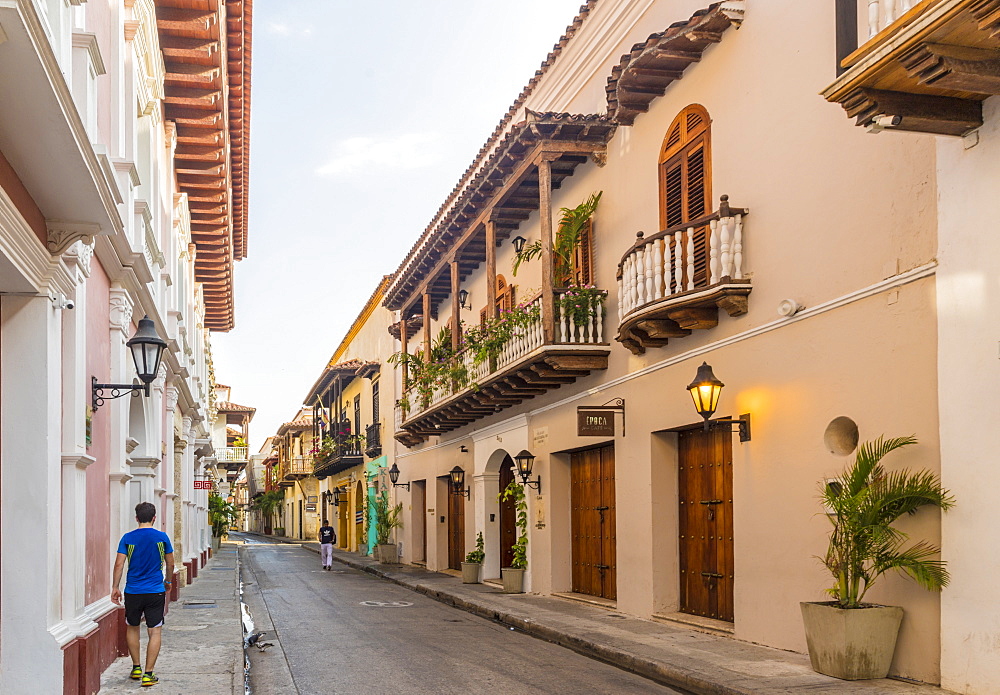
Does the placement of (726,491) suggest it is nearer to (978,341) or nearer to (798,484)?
(798,484)

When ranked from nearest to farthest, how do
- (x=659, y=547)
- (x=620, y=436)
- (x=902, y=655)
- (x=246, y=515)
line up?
(x=902, y=655)
(x=659, y=547)
(x=620, y=436)
(x=246, y=515)

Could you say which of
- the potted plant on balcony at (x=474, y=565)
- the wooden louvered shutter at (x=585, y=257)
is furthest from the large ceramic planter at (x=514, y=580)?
the wooden louvered shutter at (x=585, y=257)

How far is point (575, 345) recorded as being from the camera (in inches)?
588

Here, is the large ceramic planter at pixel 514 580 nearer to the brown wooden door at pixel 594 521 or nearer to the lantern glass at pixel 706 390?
the brown wooden door at pixel 594 521

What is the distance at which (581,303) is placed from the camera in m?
15.2

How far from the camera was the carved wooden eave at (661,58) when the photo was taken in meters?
11.6

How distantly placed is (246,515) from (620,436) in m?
112

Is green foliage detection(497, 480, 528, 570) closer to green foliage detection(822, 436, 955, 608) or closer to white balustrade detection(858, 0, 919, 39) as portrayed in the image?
green foliage detection(822, 436, 955, 608)

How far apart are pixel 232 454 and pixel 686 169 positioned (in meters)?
61.5

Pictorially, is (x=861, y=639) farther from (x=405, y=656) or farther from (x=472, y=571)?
(x=472, y=571)

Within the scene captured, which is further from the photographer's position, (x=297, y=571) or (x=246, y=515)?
(x=246, y=515)

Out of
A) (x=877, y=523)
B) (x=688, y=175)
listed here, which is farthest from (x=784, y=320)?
(x=688, y=175)

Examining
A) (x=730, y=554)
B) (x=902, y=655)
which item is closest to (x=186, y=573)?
(x=730, y=554)

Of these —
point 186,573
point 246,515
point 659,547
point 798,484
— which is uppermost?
point 798,484
